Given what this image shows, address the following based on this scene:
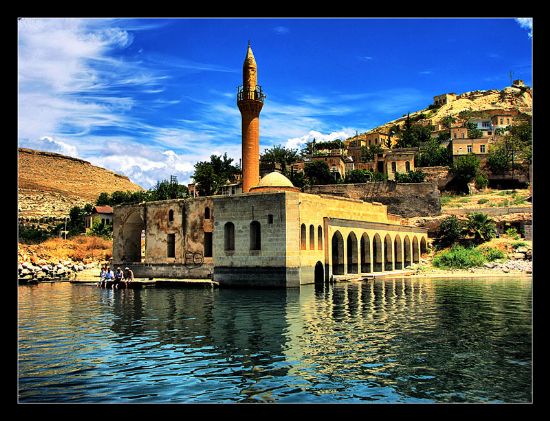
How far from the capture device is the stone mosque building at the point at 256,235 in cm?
2795

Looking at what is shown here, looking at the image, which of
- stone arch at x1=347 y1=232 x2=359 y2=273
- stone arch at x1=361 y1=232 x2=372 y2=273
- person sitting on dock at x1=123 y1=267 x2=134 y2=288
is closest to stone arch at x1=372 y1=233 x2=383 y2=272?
stone arch at x1=361 y1=232 x2=372 y2=273

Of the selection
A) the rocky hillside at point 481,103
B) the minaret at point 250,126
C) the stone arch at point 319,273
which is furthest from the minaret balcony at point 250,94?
the rocky hillside at point 481,103

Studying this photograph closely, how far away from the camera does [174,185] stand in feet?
204

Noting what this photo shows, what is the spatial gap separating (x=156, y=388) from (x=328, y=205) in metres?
24.9

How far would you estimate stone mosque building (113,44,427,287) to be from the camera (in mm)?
27953

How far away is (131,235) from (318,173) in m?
30.1

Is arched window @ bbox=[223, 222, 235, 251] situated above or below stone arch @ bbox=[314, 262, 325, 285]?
above

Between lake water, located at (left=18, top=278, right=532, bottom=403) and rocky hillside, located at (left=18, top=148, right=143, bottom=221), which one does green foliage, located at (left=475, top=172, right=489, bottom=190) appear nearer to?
lake water, located at (left=18, top=278, right=532, bottom=403)

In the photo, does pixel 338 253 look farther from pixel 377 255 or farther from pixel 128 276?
pixel 128 276

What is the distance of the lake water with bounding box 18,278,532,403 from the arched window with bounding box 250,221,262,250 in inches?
296

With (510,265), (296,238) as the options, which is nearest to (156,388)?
(296,238)

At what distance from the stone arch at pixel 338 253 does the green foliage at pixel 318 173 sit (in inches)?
1198

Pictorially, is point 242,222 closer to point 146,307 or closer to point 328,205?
point 328,205

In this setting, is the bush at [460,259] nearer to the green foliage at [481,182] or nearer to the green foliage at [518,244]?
the green foliage at [518,244]
